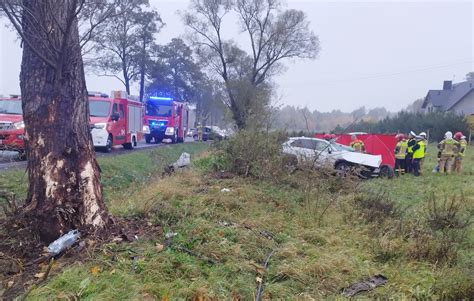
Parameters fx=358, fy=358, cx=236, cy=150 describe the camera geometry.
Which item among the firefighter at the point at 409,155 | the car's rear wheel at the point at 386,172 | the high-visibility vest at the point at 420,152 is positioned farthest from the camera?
the firefighter at the point at 409,155

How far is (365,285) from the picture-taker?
3.62 meters

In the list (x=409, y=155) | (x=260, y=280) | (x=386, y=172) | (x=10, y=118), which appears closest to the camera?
(x=260, y=280)

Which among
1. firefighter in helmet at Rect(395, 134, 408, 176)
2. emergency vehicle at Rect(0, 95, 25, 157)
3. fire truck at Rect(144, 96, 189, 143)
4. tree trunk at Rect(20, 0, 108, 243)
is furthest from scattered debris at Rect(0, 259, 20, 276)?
fire truck at Rect(144, 96, 189, 143)

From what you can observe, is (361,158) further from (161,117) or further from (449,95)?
(449,95)

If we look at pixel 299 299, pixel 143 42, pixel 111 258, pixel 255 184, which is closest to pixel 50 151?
pixel 111 258

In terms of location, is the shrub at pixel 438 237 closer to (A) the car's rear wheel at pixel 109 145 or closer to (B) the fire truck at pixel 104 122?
(B) the fire truck at pixel 104 122

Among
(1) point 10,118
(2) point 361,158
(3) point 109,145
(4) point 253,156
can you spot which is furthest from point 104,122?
(2) point 361,158

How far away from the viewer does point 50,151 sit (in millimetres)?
3721

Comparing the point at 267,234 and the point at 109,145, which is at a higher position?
the point at 109,145

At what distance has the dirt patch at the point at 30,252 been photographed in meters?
3.07

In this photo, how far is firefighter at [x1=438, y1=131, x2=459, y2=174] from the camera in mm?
13062

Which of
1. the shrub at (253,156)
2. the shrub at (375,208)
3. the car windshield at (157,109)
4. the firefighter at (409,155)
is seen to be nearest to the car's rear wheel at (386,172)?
the firefighter at (409,155)

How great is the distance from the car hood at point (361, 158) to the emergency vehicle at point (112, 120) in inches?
334

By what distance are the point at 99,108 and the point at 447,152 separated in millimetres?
13232
